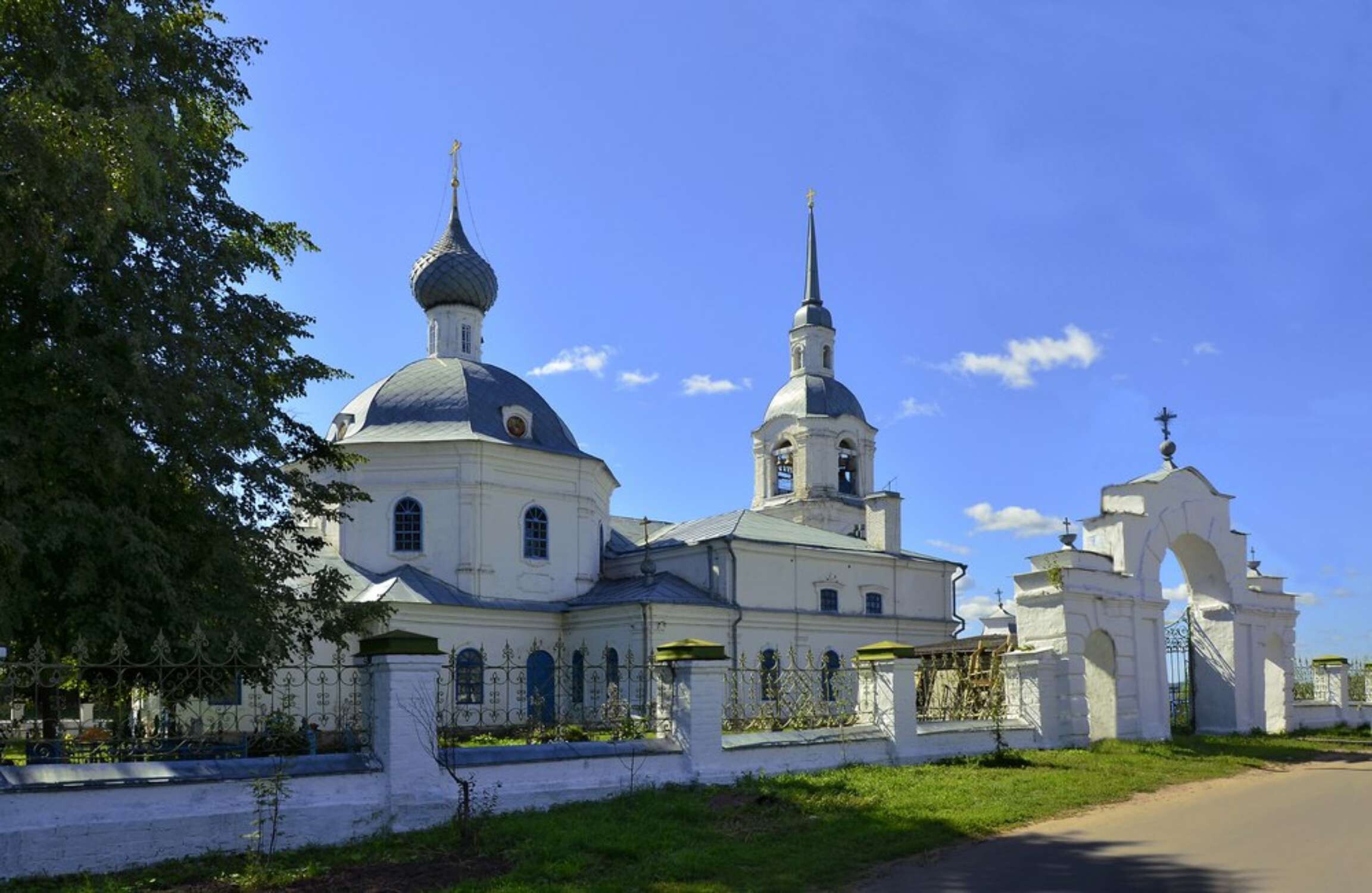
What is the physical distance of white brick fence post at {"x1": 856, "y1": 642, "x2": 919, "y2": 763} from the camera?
14156 millimetres

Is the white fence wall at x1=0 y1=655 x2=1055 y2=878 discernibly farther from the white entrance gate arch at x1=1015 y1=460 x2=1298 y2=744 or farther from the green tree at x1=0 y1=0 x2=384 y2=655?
the white entrance gate arch at x1=1015 y1=460 x2=1298 y2=744

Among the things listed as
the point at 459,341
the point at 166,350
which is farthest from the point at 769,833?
the point at 459,341

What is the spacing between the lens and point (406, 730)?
989 centimetres

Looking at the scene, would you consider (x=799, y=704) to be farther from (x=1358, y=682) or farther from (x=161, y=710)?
(x=1358, y=682)

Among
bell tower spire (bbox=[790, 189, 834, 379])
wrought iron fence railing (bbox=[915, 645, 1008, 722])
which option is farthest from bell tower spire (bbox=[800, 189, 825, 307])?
wrought iron fence railing (bbox=[915, 645, 1008, 722])

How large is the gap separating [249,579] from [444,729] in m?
3.39

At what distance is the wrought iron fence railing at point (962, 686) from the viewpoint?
55.1 ft

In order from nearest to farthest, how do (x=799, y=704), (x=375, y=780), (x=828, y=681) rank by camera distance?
(x=375, y=780)
(x=799, y=704)
(x=828, y=681)

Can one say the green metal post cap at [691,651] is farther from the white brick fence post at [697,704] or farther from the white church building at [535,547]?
the white church building at [535,547]

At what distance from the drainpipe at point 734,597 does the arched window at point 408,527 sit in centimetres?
760

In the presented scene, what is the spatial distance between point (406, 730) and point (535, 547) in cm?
1861

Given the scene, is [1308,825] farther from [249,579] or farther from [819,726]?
[249,579]

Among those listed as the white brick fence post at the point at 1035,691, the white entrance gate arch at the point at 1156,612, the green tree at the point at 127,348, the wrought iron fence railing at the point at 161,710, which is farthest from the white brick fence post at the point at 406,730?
the white entrance gate arch at the point at 1156,612

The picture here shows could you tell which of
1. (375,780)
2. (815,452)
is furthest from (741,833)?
(815,452)
